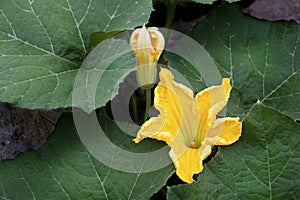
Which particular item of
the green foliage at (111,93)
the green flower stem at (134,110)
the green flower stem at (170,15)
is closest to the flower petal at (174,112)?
the green foliage at (111,93)

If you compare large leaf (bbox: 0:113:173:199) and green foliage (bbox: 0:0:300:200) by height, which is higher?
green foliage (bbox: 0:0:300:200)

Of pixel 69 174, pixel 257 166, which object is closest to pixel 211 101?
pixel 257 166

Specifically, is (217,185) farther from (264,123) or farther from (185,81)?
(185,81)

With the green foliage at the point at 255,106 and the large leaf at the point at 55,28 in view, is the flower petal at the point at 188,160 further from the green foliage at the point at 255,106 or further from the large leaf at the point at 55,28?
the large leaf at the point at 55,28

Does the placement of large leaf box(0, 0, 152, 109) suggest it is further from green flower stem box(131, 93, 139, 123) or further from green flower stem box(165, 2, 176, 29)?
green flower stem box(165, 2, 176, 29)

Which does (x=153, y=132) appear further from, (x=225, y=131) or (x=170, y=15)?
(x=170, y=15)

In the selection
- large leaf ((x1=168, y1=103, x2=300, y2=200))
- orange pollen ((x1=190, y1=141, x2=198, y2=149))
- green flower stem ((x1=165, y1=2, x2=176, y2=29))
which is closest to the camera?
large leaf ((x1=168, y1=103, x2=300, y2=200))

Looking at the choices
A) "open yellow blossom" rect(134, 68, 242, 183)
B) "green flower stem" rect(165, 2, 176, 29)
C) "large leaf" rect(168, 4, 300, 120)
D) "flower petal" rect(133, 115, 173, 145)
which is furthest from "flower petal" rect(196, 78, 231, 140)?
"green flower stem" rect(165, 2, 176, 29)
